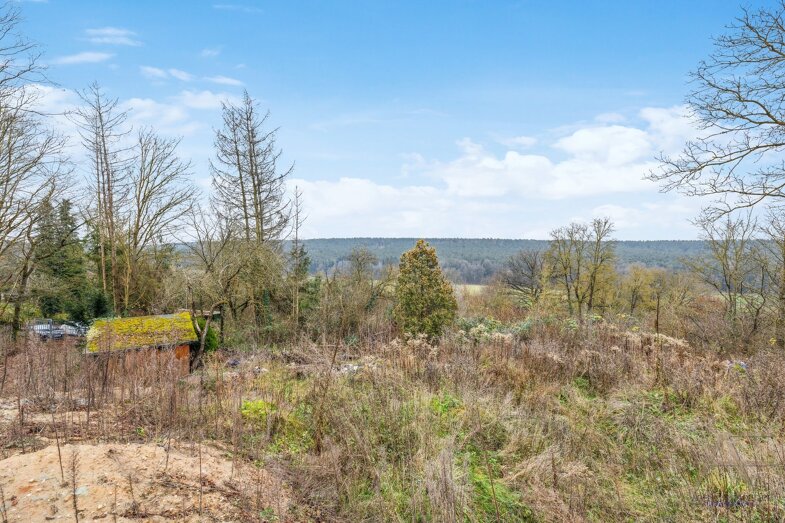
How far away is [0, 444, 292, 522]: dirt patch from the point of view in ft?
10.0

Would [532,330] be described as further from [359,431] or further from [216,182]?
[216,182]

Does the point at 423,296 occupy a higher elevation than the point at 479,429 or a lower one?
higher

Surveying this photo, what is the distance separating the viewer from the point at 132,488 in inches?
128

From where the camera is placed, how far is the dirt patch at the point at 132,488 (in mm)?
3061

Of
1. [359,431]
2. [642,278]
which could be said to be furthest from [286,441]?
[642,278]

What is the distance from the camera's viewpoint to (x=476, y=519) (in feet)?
12.1

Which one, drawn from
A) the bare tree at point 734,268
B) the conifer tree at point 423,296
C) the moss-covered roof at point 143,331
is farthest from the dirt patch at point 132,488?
the bare tree at point 734,268

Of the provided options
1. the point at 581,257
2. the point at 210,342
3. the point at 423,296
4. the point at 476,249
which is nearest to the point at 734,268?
the point at 581,257

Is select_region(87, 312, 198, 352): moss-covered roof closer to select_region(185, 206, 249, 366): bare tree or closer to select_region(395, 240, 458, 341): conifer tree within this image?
select_region(185, 206, 249, 366): bare tree

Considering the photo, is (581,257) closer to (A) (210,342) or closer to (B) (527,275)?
(B) (527,275)

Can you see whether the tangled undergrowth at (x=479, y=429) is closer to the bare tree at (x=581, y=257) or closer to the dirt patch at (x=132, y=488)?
the dirt patch at (x=132, y=488)

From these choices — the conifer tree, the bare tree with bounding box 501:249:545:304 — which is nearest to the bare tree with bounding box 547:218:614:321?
the bare tree with bounding box 501:249:545:304

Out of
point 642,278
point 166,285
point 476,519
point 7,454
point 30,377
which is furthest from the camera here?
point 642,278

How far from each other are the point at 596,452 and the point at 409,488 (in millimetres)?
2402
